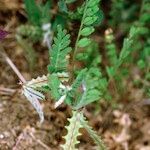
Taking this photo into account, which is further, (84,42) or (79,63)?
(79,63)

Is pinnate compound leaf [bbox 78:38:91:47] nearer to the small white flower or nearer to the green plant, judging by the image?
the green plant

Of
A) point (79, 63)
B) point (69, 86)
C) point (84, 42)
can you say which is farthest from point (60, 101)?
point (79, 63)

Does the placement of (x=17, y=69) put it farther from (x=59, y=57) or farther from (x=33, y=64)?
(x=59, y=57)

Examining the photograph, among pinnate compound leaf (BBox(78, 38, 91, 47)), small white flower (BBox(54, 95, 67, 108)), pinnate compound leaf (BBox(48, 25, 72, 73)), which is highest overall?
pinnate compound leaf (BBox(78, 38, 91, 47))

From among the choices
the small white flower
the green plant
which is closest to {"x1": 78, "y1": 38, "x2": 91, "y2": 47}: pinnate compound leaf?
the green plant

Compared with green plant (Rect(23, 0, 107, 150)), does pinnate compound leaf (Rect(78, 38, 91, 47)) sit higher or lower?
higher

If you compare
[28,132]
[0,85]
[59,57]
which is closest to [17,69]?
[0,85]

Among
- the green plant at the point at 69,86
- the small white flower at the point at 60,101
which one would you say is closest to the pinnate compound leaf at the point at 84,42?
the green plant at the point at 69,86

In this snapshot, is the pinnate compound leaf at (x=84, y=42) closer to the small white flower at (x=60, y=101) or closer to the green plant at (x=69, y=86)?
the green plant at (x=69, y=86)

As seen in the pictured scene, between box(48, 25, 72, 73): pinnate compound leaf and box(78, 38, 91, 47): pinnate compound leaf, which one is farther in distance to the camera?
box(78, 38, 91, 47): pinnate compound leaf

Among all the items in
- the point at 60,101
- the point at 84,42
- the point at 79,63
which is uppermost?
the point at 79,63

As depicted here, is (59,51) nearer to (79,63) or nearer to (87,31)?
(87,31)
